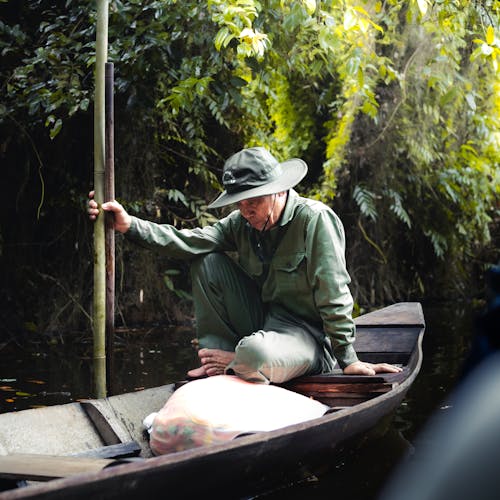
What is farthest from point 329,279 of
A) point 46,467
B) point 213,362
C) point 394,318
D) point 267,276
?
point 394,318

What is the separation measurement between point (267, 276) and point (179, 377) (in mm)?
1959

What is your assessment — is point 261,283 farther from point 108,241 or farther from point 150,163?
point 150,163

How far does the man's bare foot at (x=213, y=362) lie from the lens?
11.7 ft

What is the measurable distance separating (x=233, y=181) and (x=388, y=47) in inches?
202

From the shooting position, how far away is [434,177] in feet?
28.4

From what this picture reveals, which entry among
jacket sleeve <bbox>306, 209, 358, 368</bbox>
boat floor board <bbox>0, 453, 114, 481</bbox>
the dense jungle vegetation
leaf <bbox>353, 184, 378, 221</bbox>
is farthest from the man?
leaf <bbox>353, 184, 378, 221</bbox>

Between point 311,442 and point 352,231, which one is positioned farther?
point 352,231

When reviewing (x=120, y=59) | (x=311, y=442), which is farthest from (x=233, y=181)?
(x=120, y=59)

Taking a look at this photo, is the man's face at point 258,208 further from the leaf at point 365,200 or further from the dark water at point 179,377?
the leaf at point 365,200

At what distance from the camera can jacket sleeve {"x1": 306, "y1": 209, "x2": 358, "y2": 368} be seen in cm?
334

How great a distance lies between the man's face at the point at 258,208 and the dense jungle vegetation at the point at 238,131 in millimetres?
1228

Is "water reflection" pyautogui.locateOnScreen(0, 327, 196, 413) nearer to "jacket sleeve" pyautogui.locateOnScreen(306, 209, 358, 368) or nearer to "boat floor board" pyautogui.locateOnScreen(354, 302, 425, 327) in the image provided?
"jacket sleeve" pyautogui.locateOnScreen(306, 209, 358, 368)

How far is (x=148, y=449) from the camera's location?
10.7 ft

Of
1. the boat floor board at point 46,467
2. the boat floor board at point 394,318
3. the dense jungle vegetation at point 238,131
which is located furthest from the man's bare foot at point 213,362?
the dense jungle vegetation at point 238,131
